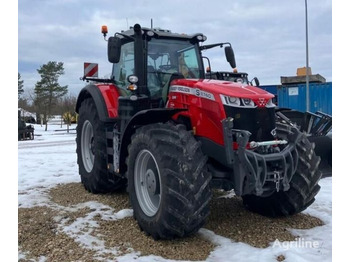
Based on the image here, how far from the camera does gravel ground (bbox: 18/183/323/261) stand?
384 cm

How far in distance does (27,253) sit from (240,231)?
7.53 ft

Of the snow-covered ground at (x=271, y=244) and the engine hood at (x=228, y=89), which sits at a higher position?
the engine hood at (x=228, y=89)

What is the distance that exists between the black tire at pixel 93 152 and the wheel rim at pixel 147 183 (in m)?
1.36

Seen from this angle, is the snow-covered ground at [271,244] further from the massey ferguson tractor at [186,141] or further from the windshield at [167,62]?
the windshield at [167,62]

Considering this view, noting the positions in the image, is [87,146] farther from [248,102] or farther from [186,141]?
[248,102]

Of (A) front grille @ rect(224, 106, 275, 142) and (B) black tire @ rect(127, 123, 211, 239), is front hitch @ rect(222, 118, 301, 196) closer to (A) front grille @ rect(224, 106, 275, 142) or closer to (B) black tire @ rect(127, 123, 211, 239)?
(A) front grille @ rect(224, 106, 275, 142)

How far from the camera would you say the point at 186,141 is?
12.8ft

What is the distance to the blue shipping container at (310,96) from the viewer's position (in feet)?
48.8

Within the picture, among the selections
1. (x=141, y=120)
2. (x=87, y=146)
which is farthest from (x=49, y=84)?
(x=141, y=120)

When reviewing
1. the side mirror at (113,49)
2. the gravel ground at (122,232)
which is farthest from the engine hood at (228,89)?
the gravel ground at (122,232)

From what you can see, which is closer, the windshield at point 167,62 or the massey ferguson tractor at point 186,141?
the massey ferguson tractor at point 186,141

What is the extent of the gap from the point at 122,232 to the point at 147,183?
62cm

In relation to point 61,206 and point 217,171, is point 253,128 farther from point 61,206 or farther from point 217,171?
point 61,206

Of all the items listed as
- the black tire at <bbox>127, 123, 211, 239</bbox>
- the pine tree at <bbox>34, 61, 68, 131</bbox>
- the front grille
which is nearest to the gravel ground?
the black tire at <bbox>127, 123, 211, 239</bbox>
